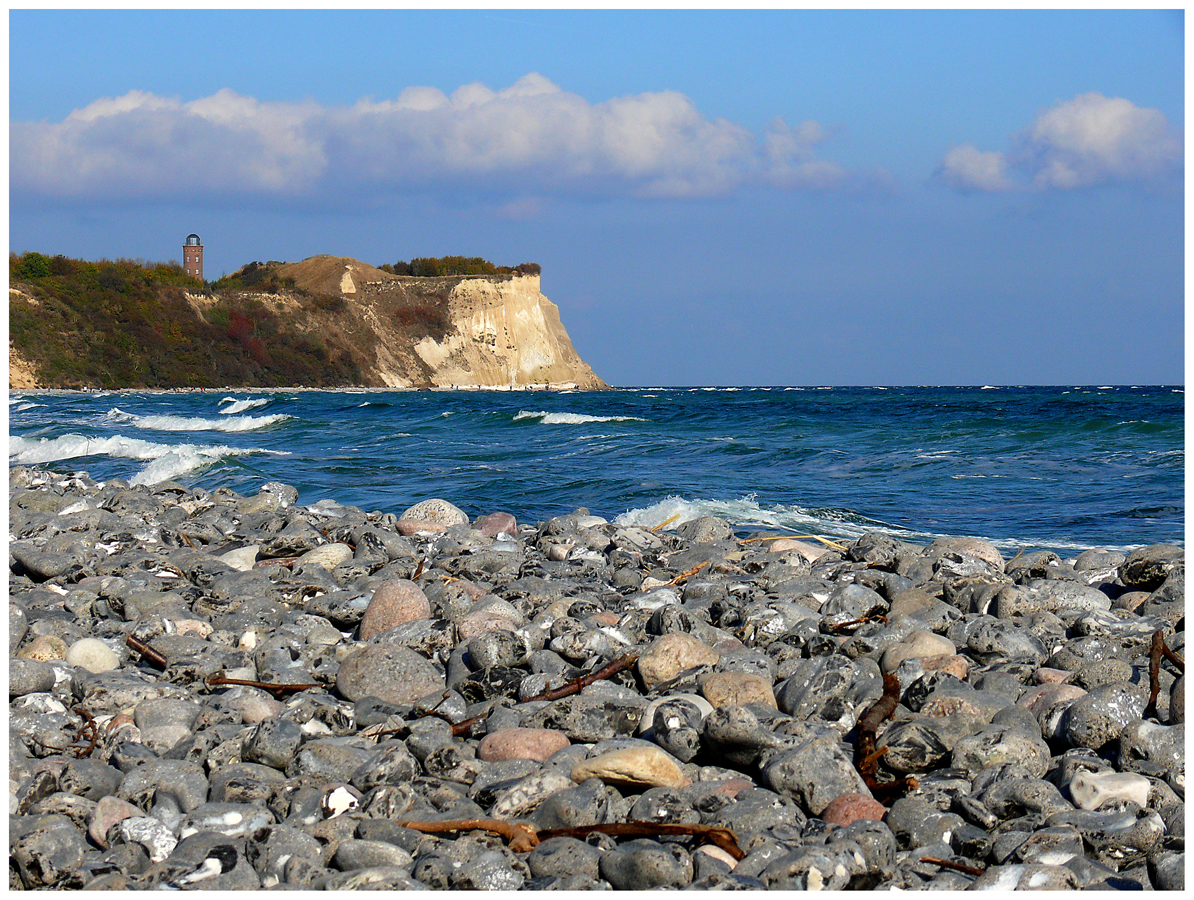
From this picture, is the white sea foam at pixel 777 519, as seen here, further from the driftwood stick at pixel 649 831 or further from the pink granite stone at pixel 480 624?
the driftwood stick at pixel 649 831

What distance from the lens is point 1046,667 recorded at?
3543mm

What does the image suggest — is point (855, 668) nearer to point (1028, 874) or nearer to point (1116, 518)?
point (1028, 874)

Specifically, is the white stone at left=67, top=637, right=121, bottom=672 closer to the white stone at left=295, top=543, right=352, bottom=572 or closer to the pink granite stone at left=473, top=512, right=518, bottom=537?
the white stone at left=295, top=543, right=352, bottom=572

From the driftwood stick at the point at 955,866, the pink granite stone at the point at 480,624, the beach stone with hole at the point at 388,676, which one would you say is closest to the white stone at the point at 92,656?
the beach stone with hole at the point at 388,676

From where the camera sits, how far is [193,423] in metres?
24.3

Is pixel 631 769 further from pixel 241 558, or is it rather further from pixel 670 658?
pixel 241 558

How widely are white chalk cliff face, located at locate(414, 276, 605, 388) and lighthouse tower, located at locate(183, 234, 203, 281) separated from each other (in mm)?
23343

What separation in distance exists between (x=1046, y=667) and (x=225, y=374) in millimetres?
68591

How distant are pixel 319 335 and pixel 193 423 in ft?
169

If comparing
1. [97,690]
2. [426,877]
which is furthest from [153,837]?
[97,690]

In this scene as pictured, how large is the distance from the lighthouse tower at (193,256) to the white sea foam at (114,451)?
72474mm

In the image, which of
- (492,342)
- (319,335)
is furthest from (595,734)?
(492,342)

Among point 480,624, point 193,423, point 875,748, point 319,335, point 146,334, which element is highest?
point 319,335

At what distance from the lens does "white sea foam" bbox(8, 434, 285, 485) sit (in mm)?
13617
